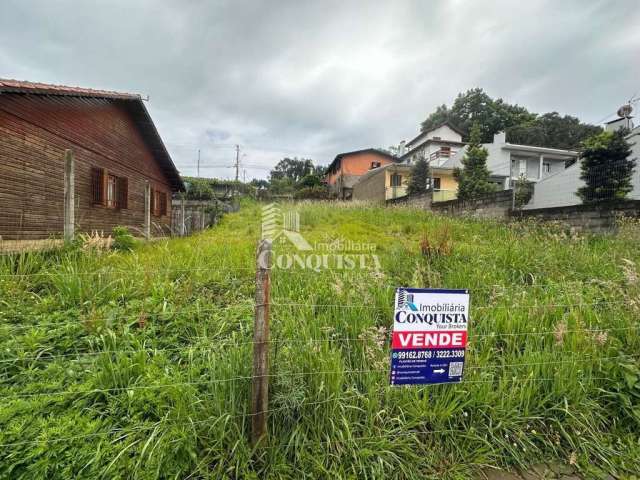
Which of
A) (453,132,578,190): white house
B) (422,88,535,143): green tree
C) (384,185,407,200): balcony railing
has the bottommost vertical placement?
(384,185,407,200): balcony railing

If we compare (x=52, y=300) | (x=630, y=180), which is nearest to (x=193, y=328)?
(x=52, y=300)

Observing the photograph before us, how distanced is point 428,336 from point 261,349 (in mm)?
902

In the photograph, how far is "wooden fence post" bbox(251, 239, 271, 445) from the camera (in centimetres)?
126

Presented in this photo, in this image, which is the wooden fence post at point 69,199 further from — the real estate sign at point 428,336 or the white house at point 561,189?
the white house at point 561,189

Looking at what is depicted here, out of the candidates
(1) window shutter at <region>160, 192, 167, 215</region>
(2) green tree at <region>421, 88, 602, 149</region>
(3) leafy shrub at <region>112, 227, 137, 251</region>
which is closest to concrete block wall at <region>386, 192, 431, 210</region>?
(3) leafy shrub at <region>112, 227, 137, 251</region>

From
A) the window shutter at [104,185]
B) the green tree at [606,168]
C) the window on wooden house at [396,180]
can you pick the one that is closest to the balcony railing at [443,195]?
the window on wooden house at [396,180]

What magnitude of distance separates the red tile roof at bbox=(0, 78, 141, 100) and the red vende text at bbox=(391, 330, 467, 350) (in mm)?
6794

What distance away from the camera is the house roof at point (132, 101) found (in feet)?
15.3

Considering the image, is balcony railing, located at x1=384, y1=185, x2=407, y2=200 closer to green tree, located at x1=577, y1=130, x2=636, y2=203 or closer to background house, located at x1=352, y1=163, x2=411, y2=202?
background house, located at x1=352, y1=163, x2=411, y2=202

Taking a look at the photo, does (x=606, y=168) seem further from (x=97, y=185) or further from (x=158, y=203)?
(x=158, y=203)

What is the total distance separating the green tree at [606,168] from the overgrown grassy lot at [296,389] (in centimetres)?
660

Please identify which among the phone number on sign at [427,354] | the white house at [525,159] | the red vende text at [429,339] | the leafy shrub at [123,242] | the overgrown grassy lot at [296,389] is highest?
the white house at [525,159]

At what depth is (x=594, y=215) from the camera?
5.33 metres

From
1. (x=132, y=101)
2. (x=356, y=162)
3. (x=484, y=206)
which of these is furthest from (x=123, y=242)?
(x=356, y=162)
